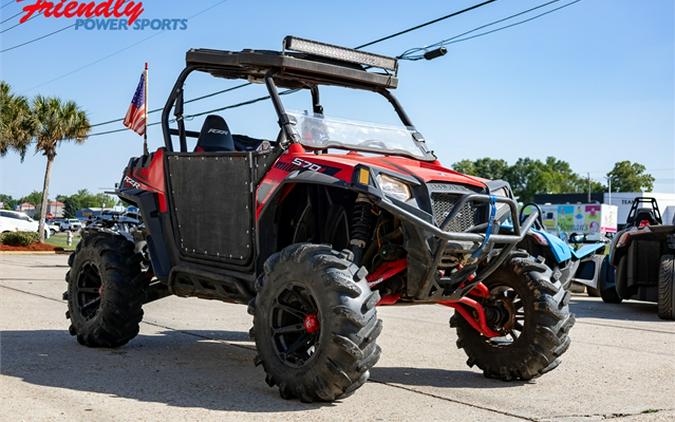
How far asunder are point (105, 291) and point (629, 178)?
136399 mm

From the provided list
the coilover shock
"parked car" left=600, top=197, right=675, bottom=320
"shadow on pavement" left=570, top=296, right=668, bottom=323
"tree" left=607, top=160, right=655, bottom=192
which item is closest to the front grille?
the coilover shock

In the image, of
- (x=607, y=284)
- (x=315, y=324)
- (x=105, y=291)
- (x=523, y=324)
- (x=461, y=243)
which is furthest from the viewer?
(x=607, y=284)

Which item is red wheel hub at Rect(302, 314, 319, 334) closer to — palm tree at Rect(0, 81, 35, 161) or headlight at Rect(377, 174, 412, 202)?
headlight at Rect(377, 174, 412, 202)

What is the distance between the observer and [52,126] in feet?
126

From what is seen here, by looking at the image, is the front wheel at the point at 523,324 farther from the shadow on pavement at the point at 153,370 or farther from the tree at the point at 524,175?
the tree at the point at 524,175

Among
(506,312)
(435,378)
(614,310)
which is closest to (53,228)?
(614,310)

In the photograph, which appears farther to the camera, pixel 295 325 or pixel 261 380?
pixel 261 380

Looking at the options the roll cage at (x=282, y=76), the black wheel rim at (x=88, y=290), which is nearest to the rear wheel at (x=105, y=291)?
the black wheel rim at (x=88, y=290)

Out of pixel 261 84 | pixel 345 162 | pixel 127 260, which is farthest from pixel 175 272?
pixel 345 162

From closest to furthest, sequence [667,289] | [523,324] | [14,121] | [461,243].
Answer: [461,243] < [523,324] < [667,289] < [14,121]

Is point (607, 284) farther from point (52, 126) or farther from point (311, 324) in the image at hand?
point (52, 126)

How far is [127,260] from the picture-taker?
24.5 ft

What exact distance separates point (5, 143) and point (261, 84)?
3441cm

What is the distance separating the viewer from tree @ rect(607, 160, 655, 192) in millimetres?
134000
